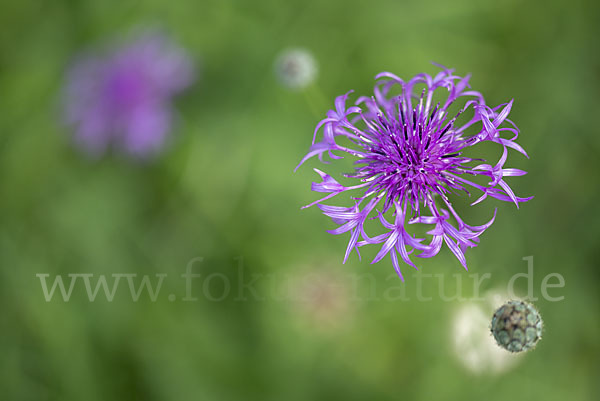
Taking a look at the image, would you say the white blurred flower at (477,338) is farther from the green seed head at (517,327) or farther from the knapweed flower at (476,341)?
the green seed head at (517,327)

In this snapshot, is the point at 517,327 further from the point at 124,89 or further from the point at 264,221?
the point at 124,89

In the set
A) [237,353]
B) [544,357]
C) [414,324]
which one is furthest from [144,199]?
[544,357]

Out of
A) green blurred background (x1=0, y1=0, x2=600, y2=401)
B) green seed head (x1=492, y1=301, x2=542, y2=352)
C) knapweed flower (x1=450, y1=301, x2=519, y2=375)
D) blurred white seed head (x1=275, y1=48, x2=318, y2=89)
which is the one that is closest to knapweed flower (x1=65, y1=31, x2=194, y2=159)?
green blurred background (x1=0, y1=0, x2=600, y2=401)

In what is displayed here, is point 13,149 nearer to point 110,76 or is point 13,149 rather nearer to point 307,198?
point 110,76

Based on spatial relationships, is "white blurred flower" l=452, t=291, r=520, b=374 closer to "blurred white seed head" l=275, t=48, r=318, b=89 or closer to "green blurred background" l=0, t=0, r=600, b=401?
"green blurred background" l=0, t=0, r=600, b=401

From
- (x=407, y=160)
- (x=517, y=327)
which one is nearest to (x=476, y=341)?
(x=517, y=327)

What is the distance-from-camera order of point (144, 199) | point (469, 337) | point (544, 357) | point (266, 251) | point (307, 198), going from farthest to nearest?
point (144, 199) → point (266, 251) → point (307, 198) → point (544, 357) → point (469, 337)

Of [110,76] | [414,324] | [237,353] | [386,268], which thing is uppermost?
[110,76]
